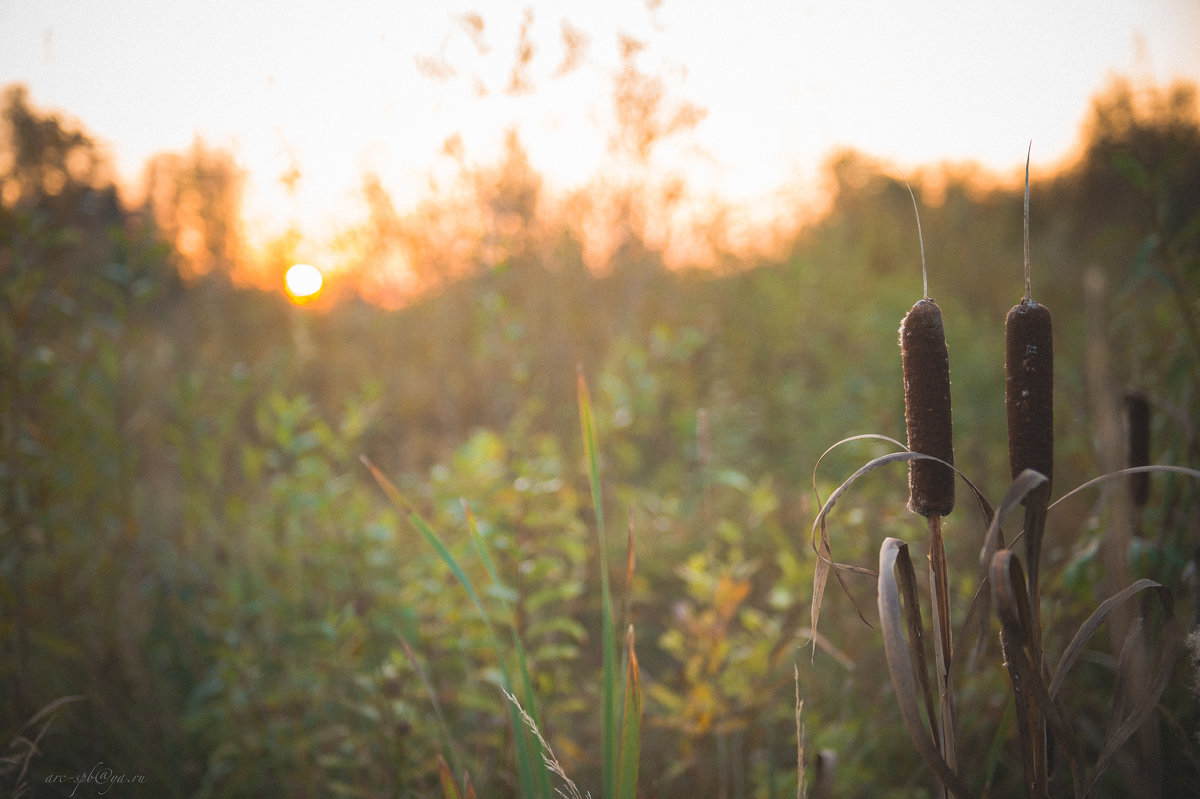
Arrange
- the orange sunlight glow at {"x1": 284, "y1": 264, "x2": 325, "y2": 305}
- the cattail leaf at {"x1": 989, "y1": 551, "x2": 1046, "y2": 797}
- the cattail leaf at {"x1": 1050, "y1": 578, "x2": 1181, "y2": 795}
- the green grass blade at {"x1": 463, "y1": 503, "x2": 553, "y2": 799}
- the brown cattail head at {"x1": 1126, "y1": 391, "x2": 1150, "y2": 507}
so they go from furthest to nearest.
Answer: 1. the orange sunlight glow at {"x1": 284, "y1": 264, "x2": 325, "y2": 305}
2. the brown cattail head at {"x1": 1126, "y1": 391, "x2": 1150, "y2": 507}
3. the green grass blade at {"x1": 463, "y1": 503, "x2": 553, "y2": 799}
4. the cattail leaf at {"x1": 1050, "y1": 578, "x2": 1181, "y2": 795}
5. the cattail leaf at {"x1": 989, "y1": 551, "x2": 1046, "y2": 797}

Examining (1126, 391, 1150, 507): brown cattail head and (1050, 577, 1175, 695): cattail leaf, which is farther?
(1126, 391, 1150, 507): brown cattail head

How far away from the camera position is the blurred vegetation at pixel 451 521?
1658mm

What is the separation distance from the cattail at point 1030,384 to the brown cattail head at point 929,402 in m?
0.07

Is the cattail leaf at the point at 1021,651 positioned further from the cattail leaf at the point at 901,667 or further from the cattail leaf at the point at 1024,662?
the cattail leaf at the point at 901,667

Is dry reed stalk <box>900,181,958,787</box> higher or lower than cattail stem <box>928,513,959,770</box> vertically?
higher

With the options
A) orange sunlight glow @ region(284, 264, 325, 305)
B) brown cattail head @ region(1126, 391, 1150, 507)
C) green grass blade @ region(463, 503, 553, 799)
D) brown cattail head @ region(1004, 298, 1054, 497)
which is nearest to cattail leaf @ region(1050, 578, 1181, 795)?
brown cattail head @ region(1004, 298, 1054, 497)

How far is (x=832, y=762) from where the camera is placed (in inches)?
33.7

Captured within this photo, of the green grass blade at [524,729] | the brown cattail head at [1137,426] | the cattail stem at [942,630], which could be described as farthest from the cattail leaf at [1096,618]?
the green grass blade at [524,729]

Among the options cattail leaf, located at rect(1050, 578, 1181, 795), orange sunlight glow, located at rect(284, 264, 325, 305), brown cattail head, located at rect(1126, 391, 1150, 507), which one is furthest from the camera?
orange sunlight glow, located at rect(284, 264, 325, 305)

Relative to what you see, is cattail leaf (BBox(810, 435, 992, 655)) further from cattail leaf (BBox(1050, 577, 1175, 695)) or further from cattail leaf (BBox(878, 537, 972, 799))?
cattail leaf (BBox(1050, 577, 1175, 695))

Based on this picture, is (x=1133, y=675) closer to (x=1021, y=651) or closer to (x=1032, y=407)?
(x=1021, y=651)

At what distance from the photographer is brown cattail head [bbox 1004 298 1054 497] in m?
0.72

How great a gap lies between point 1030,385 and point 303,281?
244 cm

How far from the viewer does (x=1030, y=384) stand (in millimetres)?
726
